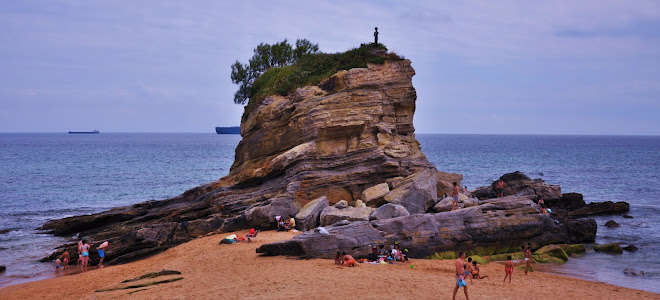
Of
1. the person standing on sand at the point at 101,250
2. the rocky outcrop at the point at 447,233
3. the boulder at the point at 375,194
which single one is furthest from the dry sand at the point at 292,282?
the boulder at the point at 375,194

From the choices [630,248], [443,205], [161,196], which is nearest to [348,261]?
[443,205]

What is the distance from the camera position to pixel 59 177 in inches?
2675

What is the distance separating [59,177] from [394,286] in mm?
60980

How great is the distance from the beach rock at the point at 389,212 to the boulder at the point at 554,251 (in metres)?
6.82

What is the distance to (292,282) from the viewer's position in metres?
19.1

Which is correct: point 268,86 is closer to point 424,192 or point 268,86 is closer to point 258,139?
point 258,139

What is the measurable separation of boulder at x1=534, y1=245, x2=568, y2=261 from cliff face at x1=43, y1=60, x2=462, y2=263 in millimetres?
6148

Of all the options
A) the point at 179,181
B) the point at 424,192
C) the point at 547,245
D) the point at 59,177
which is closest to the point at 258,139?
the point at 424,192

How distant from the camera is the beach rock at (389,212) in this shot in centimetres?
2686

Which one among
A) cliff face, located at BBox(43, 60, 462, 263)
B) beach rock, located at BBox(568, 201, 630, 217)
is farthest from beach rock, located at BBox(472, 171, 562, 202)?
cliff face, located at BBox(43, 60, 462, 263)

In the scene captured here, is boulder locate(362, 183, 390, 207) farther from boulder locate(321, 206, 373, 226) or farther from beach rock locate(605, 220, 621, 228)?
beach rock locate(605, 220, 621, 228)

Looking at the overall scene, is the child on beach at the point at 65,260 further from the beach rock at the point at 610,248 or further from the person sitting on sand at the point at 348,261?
the beach rock at the point at 610,248

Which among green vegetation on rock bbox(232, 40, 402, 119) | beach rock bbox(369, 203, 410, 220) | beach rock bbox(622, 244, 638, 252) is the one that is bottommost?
beach rock bbox(622, 244, 638, 252)

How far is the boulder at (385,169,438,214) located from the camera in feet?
94.5
